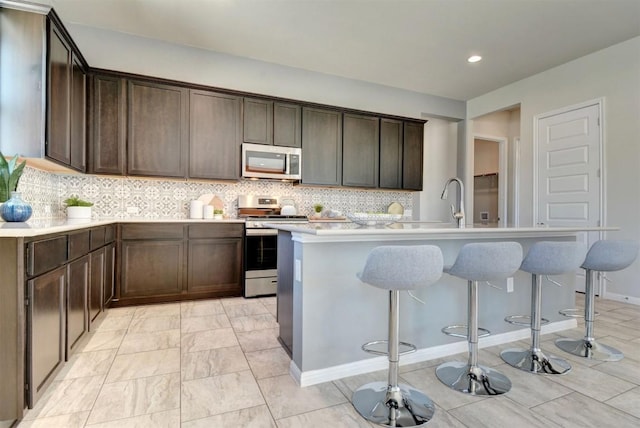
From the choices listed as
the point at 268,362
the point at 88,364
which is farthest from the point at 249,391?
the point at 88,364

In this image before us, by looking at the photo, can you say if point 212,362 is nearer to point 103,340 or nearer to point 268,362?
point 268,362

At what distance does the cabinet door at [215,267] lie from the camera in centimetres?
365

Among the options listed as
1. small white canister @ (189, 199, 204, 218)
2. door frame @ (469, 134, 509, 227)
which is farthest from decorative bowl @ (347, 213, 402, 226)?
door frame @ (469, 134, 509, 227)

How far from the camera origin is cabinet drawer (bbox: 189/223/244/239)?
3635 mm

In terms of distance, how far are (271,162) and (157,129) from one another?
1332 millimetres

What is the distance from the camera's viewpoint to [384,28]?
358cm

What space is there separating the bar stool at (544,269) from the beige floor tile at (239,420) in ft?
5.52

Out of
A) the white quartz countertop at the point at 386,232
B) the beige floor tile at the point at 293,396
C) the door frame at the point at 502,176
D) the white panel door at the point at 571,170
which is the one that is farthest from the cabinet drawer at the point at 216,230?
the door frame at the point at 502,176

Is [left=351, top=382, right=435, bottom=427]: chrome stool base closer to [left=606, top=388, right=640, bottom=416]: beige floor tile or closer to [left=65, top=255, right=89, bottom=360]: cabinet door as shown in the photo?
[left=606, top=388, right=640, bottom=416]: beige floor tile

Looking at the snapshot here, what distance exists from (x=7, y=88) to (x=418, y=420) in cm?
346

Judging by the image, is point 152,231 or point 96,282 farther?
point 152,231

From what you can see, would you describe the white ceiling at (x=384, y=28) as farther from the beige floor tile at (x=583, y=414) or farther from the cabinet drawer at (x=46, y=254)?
the beige floor tile at (x=583, y=414)

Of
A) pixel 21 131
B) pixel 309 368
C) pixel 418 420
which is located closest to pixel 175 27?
pixel 21 131

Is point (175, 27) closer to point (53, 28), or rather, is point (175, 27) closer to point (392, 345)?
→ point (53, 28)
